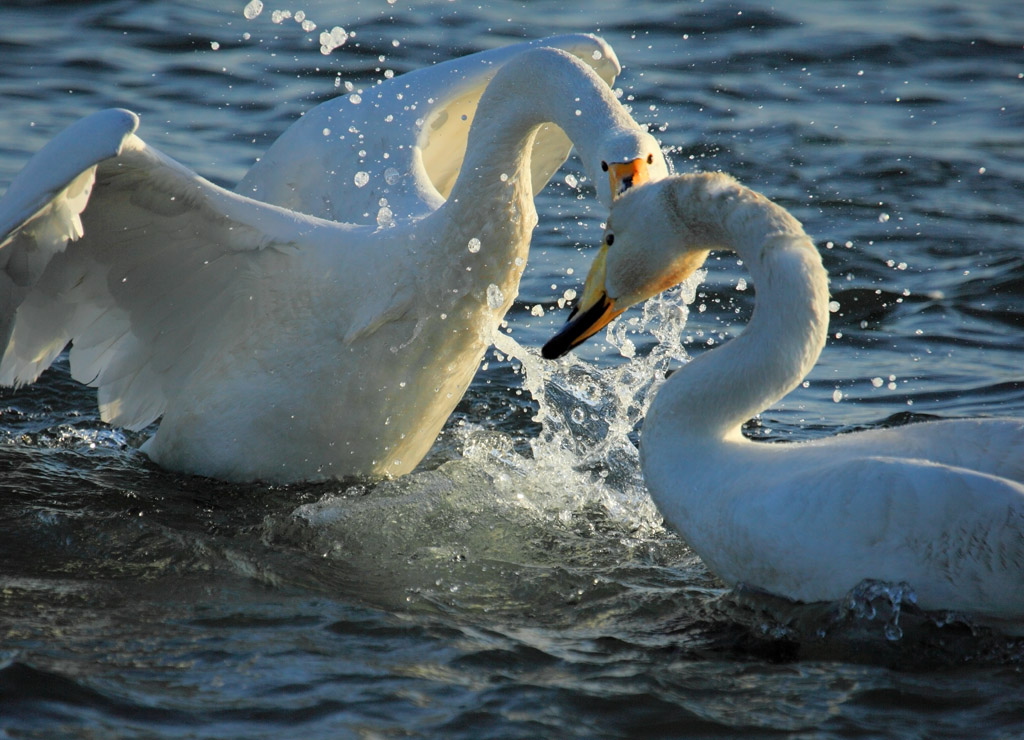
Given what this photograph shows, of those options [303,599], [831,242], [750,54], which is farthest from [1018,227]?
[303,599]

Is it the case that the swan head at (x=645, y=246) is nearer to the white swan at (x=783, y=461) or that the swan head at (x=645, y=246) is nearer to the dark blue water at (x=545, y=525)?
the white swan at (x=783, y=461)

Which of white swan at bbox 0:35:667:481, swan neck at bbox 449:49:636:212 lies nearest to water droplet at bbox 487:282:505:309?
white swan at bbox 0:35:667:481

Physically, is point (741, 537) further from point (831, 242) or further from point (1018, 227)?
point (1018, 227)

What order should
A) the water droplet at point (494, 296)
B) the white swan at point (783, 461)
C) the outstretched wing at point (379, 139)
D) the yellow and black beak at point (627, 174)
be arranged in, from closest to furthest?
1. the white swan at point (783, 461)
2. the yellow and black beak at point (627, 174)
3. the water droplet at point (494, 296)
4. the outstretched wing at point (379, 139)

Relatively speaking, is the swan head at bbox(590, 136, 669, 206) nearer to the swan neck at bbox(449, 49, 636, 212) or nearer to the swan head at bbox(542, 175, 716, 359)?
the swan head at bbox(542, 175, 716, 359)

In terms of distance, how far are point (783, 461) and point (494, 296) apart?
4.72 feet

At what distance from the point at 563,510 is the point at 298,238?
1.57m

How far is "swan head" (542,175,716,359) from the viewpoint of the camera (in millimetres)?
4762

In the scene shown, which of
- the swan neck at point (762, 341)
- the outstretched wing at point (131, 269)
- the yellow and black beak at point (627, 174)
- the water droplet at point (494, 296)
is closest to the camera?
the swan neck at point (762, 341)

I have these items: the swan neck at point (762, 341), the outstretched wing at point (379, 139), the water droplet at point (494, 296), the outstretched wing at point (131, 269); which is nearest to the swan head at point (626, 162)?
the swan neck at point (762, 341)

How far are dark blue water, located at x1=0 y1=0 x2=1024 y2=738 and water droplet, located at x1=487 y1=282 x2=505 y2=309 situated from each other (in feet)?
2.41

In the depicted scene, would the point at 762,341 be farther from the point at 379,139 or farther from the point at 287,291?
the point at 379,139

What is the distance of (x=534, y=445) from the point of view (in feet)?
21.0

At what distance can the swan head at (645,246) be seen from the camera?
4762mm
